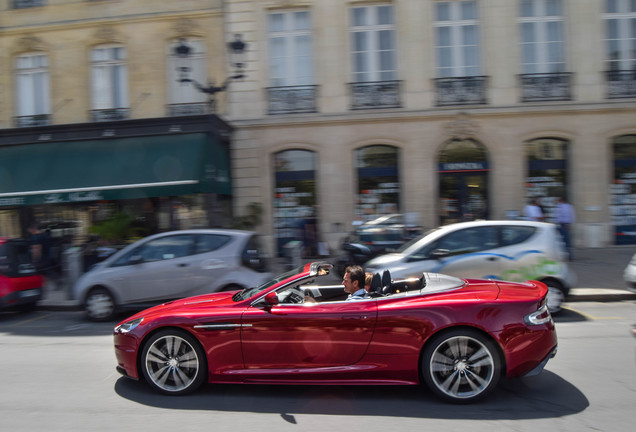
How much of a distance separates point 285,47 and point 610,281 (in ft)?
36.0

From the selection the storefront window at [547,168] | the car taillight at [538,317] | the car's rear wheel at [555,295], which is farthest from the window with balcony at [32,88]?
the car taillight at [538,317]

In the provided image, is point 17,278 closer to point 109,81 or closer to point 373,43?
point 109,81

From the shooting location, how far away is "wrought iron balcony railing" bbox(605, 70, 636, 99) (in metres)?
15.5

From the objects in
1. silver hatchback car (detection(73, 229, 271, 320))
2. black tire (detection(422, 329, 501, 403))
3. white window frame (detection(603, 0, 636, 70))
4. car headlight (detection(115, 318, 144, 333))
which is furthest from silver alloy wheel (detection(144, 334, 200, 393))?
white window frame (detection(603, 0, 636, 70))

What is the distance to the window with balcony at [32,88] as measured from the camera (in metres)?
17.0

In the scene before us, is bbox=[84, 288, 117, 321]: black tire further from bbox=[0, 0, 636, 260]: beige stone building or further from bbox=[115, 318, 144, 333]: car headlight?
bbox=[0, 0, 636, 260]: beige stone building

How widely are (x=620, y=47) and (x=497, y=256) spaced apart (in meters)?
11.3

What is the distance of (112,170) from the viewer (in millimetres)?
14383

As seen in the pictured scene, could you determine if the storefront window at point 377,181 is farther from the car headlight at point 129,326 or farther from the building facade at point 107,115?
the car headlight at point 129,326

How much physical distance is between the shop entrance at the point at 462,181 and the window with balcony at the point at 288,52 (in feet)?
15.7

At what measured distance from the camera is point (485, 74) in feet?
51.3

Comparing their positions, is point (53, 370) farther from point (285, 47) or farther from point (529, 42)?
point (529, 42)

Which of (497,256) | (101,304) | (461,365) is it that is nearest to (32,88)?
(101,304)

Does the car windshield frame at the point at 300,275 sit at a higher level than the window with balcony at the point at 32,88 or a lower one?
lower
